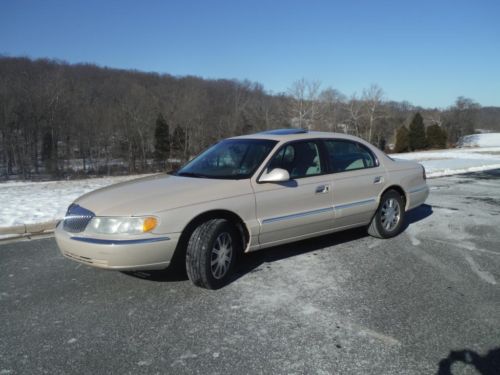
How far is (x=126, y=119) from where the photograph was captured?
63719mm

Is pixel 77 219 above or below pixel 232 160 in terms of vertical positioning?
below

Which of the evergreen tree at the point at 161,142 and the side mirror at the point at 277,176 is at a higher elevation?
the evergreen tree at the point at 161,142

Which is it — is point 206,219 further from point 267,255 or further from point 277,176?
point 267,255

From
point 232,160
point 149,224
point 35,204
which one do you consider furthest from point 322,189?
point 35,204

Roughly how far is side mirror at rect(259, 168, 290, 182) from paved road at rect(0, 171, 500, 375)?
42.5 inches

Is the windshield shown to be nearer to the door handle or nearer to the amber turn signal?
the door handle

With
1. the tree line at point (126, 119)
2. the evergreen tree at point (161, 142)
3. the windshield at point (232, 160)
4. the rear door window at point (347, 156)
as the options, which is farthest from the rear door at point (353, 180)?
the evergreen tree at point (161, 142)

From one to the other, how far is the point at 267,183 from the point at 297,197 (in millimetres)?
426

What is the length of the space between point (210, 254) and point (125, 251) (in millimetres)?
790

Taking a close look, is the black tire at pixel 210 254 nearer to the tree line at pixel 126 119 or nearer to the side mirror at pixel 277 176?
the side mirror at pixel 277 176

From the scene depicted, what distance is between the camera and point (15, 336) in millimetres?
3168

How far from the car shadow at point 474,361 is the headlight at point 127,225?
8.32 ft

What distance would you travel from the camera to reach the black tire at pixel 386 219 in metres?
5.68

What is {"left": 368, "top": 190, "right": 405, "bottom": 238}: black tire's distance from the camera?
568cm
